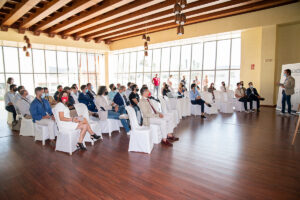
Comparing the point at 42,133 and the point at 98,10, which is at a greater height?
the point at 98,10

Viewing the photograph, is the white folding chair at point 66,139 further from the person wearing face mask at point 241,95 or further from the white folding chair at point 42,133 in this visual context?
the person wearing face mask at point 241,95

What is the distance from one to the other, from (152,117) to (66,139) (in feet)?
6.54

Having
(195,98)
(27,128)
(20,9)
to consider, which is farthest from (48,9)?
(195,98)

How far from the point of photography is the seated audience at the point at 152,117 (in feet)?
13.3

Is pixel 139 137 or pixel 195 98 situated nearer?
pixel 139 137

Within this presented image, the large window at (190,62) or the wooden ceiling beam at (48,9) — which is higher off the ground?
the wooden ceiling beam at (48,9)

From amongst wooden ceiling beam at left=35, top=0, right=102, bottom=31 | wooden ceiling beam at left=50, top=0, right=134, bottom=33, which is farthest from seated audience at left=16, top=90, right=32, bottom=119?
wooden ceiling beam at left=50, top=0, right=134, bottom=33

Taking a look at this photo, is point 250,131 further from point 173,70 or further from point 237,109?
point 173,70

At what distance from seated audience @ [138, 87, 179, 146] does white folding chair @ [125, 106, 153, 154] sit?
0.88ft


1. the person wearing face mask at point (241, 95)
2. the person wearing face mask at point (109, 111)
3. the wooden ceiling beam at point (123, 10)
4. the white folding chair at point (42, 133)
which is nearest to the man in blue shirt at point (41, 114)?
the white folding chair at point (42, 133)

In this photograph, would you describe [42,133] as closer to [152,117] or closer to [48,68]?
[152,117]

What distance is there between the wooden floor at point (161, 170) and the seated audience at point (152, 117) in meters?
0.28

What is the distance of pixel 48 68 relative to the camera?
1362cm

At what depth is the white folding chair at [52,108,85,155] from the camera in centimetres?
382
